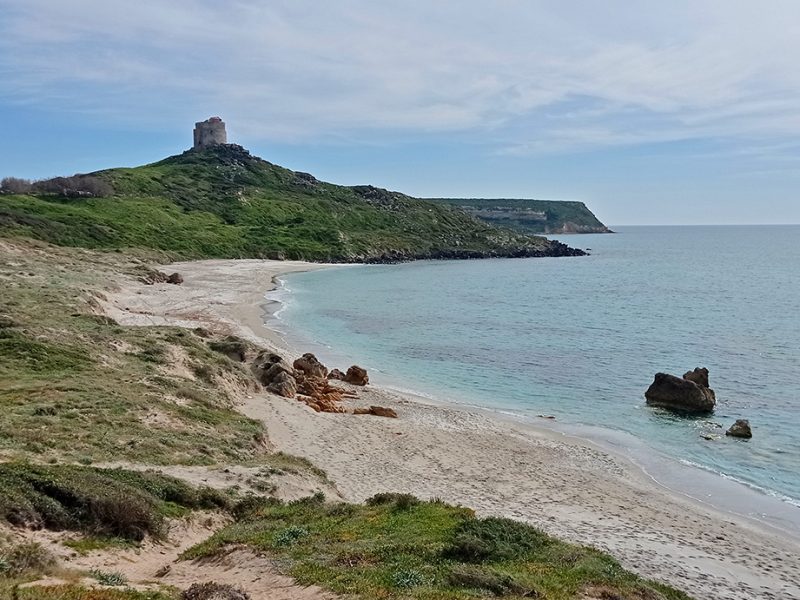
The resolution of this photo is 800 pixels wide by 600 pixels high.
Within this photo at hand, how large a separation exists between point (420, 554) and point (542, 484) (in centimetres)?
1205

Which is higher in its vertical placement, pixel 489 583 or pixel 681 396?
pixel 489 583

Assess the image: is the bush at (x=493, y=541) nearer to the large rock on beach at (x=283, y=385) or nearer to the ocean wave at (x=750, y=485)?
the ocean wave at (x=750, y=485)

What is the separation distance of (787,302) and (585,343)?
43.3 m

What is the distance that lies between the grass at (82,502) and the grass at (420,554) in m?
1.53

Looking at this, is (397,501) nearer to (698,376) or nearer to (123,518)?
(123,518)

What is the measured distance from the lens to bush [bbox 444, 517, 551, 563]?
532 inches

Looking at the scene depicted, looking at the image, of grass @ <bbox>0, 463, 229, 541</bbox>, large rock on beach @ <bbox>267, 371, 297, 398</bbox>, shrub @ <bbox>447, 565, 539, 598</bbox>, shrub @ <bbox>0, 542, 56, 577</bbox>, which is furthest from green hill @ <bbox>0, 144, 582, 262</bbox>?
shrub @ <bbox>447, 565, 539, 598</bbox>

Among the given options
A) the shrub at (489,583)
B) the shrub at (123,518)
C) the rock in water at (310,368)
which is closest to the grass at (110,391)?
the shrub at (123,518)

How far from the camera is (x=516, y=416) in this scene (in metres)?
34.6

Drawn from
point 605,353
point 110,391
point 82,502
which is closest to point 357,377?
point 110,391

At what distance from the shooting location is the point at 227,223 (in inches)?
6211

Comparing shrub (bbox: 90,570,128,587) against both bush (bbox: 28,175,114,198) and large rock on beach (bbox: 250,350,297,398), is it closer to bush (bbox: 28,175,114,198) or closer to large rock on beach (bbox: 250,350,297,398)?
large rock on beach (bbox: 250,350,297,398)

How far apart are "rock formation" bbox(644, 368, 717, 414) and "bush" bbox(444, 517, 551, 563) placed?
75.5 ft

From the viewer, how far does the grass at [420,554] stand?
1158 centimetres
